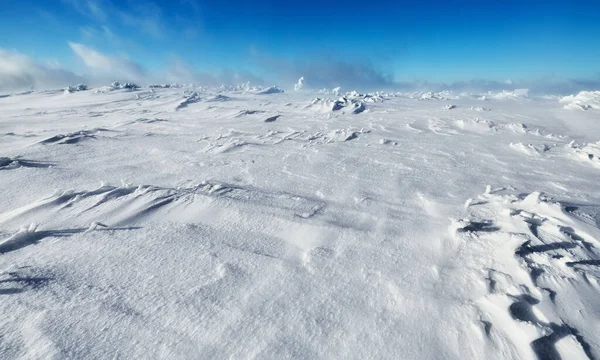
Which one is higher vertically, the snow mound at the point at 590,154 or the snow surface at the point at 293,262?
the snow surface at the point at 293,262

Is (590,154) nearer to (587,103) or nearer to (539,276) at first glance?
(539,276)

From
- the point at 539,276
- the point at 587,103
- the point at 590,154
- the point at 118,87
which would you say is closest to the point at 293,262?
the point at 539,276

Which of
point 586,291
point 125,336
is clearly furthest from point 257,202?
point 586,291

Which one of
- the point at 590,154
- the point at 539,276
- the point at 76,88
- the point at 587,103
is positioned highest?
the point at 76,88

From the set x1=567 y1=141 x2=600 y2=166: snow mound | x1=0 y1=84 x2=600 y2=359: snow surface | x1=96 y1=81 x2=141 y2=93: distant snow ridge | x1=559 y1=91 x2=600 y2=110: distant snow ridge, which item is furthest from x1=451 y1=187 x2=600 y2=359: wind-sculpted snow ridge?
x1=96 y1=81 x2=141 y2=93: distant snow ridge

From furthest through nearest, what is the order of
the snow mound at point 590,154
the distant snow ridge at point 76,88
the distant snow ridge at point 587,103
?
the distant snow ridge at point 76,88 < the distant snow ridge at point 587,103 < the snow mound at point 590,154

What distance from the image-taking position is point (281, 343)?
1.40m

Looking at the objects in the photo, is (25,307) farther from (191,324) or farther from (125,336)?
(191,324)

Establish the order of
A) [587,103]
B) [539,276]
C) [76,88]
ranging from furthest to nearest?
[76,88]
[587,103]
[539,276]

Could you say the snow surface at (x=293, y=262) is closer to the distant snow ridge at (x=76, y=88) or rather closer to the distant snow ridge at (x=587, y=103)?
the distant snow ridge at (x=587, y=103)

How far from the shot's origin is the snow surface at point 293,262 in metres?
1.41

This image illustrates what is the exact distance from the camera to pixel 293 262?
81.4 inches

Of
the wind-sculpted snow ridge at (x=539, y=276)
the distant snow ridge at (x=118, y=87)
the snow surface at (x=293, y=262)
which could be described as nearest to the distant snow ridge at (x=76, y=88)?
the distant snow ridge at (x=118, y=87)

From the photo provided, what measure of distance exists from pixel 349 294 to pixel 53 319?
1.54m
